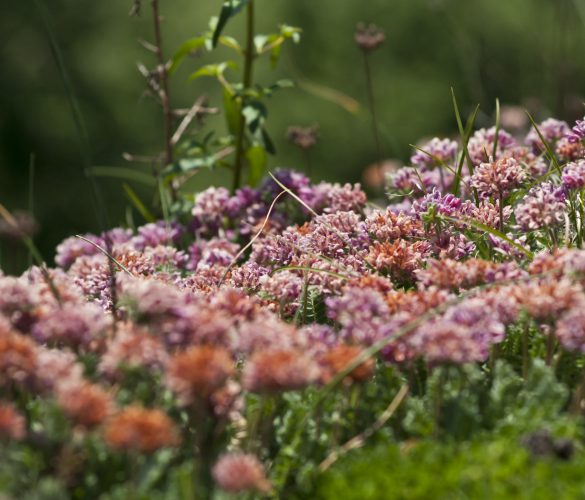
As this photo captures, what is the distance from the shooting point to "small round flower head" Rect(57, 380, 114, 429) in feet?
4.19

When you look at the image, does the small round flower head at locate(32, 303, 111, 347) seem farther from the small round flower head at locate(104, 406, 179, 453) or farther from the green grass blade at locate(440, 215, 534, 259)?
the green grass blade at locate(440, 215, 534, 259)

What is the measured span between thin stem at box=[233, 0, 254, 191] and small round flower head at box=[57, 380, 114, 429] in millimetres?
1978

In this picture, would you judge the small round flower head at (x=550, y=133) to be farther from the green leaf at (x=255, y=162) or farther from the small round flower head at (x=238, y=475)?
the small round flower head at (x=238, y=475)

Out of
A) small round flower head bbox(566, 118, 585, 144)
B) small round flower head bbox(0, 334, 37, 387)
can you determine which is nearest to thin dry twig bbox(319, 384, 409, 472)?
small round flower head bbox(0, 334, 37, 387)

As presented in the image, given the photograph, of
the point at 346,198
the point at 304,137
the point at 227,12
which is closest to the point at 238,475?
the point at 346,198

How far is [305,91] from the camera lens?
790cm

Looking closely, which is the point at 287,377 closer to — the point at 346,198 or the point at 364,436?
the point at 364,436

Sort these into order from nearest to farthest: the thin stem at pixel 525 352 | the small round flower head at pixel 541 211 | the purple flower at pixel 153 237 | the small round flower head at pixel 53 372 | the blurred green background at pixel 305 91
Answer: the small round flower head at pixel 53 372 < the thin stem at pixel 525 352 < the small round flower head at pixel 541 211 < the purple flower at pixel 153 237 < the blurred green background at pixel 305 91

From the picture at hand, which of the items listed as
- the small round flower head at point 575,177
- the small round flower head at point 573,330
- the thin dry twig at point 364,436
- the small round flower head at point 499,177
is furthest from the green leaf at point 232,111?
the small round flower head at point 573,330

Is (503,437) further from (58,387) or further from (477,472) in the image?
(58,387)

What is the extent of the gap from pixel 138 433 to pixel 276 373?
0.66 feet

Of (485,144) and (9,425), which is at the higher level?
(9,425)

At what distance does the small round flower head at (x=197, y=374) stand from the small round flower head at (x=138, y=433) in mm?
53

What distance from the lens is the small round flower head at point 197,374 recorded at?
131 centimetres
